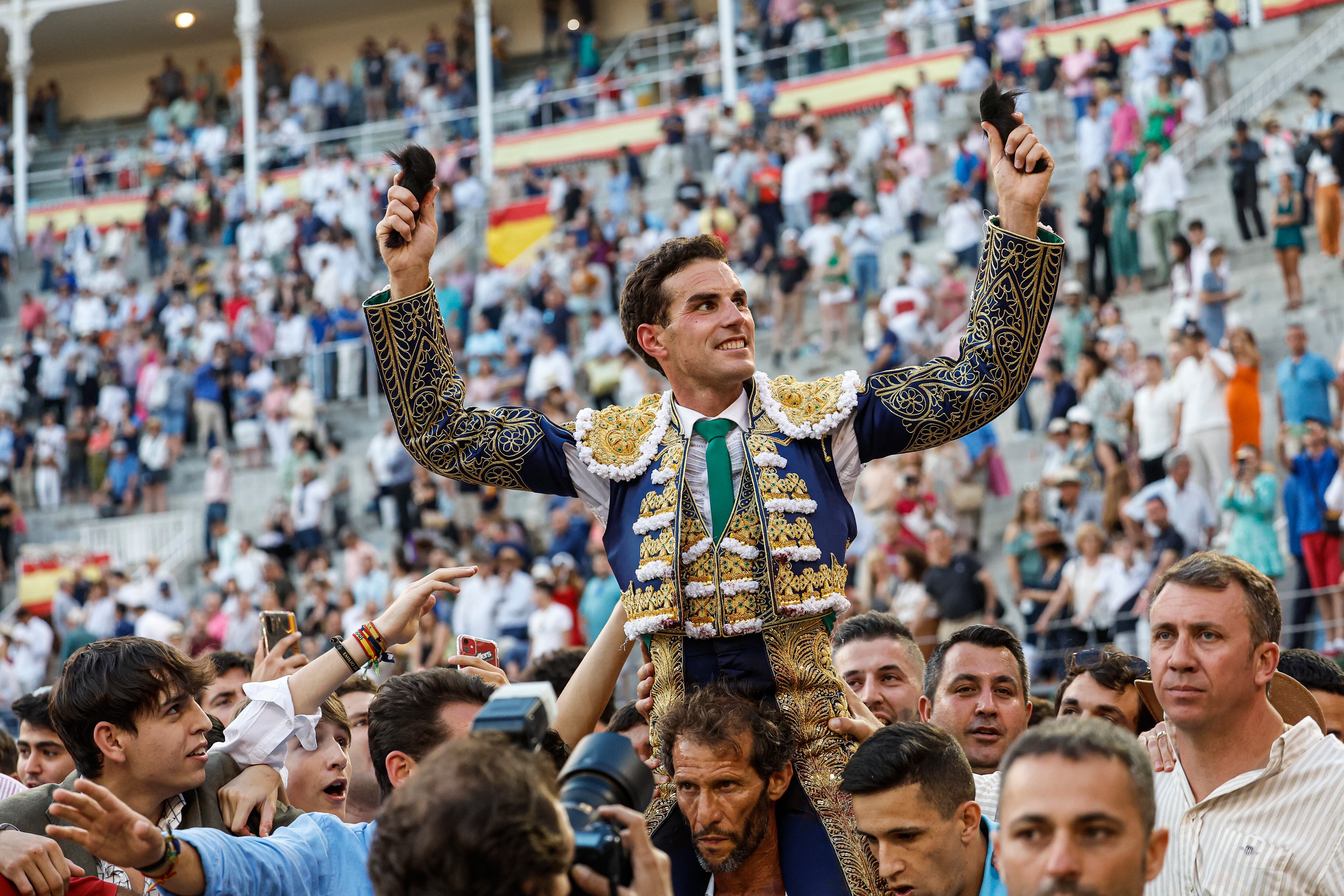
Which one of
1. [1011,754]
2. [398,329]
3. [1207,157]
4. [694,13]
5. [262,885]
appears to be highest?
[694,13]

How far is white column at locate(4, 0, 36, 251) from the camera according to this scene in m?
28.5

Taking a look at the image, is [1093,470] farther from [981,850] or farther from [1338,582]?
[981,850]

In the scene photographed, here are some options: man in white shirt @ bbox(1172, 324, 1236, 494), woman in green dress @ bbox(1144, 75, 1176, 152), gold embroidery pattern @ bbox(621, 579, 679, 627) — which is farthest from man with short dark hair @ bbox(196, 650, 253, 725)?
woman in green dress @ bbox(1144, 75, 1176, 152)

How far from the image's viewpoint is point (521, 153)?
2584 centimetres

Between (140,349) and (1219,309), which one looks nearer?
(1219,309)

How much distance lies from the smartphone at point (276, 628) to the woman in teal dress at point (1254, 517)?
23.4 ft

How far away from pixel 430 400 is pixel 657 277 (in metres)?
0.62

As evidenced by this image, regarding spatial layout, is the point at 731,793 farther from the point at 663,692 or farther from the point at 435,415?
the point at 435,415

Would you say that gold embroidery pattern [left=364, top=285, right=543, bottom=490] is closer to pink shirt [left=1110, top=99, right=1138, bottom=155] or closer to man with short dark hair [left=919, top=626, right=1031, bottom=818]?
man with short dark hair [left=919, top=626, right=1031, bottom=818]

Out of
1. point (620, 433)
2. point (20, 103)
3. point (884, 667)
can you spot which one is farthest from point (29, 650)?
point (20, 103)

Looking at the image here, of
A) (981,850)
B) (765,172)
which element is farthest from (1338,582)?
(765,172)

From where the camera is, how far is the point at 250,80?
27938mm

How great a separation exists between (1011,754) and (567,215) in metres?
19.1

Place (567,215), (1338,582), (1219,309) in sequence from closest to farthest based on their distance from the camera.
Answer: (1338,582) < (1219,309) < (567,215)
